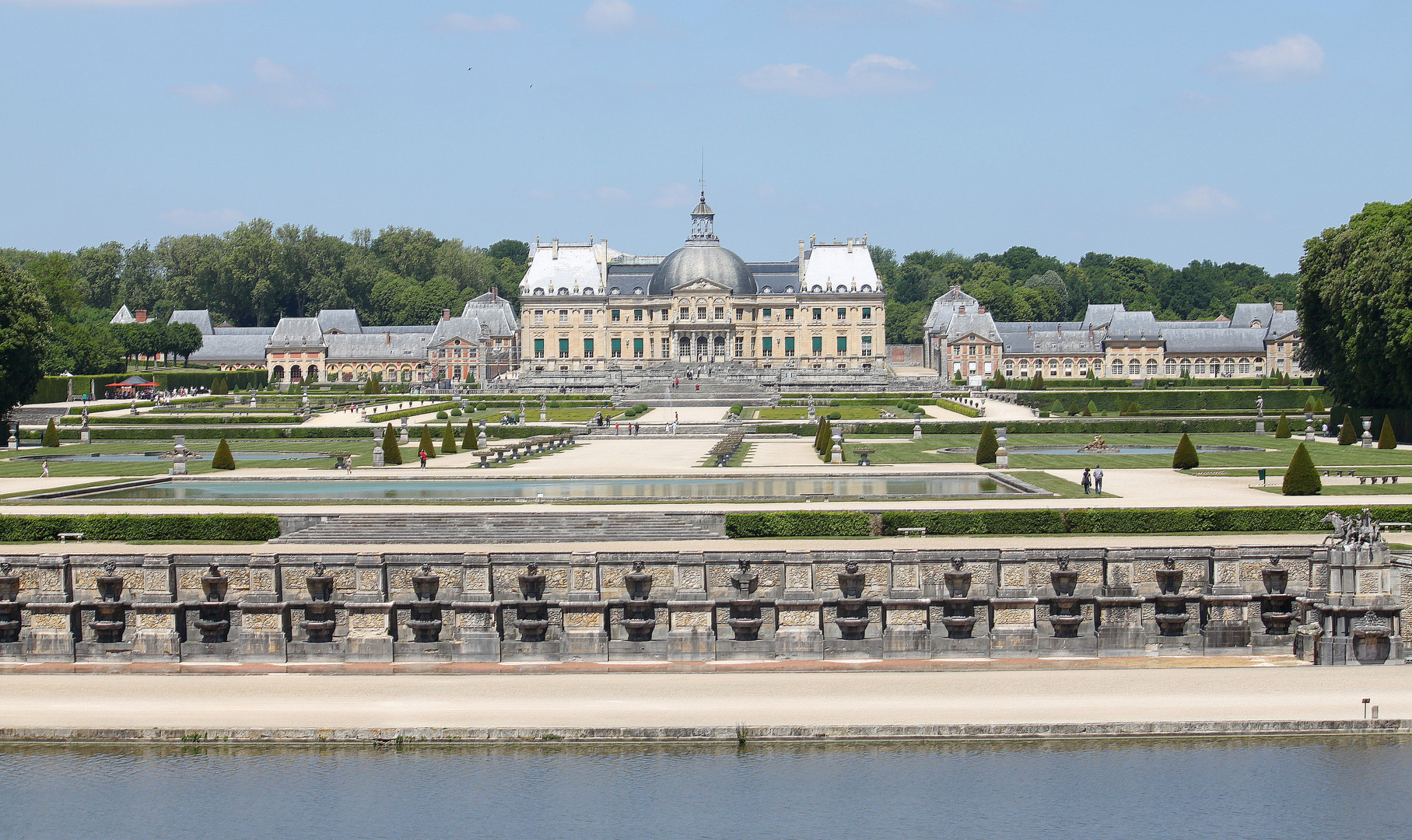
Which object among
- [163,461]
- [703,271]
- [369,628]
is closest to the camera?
[369,628]

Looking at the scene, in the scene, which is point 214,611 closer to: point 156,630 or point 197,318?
point 156,630

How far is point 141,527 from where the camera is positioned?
105ft

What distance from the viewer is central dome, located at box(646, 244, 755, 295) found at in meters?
115

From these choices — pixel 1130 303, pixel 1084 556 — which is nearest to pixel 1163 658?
pixel 1084 556

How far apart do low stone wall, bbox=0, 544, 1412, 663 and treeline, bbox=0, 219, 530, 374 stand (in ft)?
369

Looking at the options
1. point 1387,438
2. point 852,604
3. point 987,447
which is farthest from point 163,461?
point 1387,438

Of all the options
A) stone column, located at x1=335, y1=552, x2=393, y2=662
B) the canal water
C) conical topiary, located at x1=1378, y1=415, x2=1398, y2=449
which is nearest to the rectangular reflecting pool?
stone column, located at x1=335, y1=552, x2=393, y2=662

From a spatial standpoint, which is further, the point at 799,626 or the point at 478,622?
the point at 478,622

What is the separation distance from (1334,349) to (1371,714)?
42552 millimetres

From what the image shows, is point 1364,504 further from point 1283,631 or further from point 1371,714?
point 1371,714

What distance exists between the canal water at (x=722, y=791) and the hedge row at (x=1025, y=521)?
37.5 feet

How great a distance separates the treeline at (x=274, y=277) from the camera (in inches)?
5635

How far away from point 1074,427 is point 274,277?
333ft

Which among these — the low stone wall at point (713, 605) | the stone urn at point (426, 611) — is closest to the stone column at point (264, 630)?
the low stone wall at point (713, 605)
